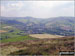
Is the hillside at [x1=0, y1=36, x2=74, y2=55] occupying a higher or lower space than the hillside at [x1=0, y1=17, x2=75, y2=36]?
higher

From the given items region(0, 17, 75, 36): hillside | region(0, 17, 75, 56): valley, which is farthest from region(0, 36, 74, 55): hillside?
region(0, 17, 75, 36): hillside

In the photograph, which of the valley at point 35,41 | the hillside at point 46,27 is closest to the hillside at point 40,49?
the valley at point 35,41

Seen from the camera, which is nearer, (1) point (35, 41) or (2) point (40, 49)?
(2) point (40, 49)

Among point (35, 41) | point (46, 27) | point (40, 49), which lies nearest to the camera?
point (40, 49)

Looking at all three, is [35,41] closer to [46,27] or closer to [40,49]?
[40,49]

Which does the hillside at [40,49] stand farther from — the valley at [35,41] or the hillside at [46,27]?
the hillside at [46,27]

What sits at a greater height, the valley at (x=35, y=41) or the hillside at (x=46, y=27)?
the valley at (x=35, y=41)

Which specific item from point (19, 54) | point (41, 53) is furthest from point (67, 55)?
point (19, 54)

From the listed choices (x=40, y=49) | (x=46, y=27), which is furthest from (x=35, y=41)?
(x=46, y=27)

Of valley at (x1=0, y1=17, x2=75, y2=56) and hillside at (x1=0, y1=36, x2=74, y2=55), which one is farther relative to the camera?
valley at (x1=0, y1=17, x2=75, y2=56)

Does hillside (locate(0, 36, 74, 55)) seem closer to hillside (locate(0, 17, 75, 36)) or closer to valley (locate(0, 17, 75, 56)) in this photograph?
valley (locate(0, 17, 75, 56))

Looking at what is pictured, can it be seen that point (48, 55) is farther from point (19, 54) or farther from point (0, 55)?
point (0, 55)
